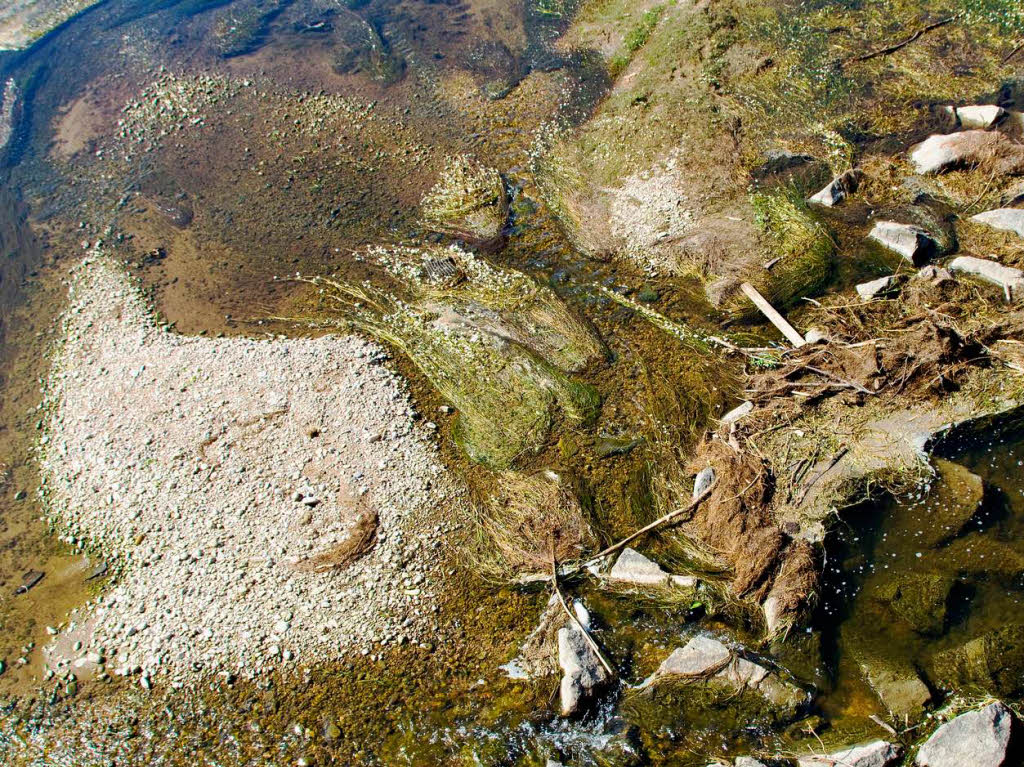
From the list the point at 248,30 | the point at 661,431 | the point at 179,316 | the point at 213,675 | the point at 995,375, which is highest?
the point at 248,30

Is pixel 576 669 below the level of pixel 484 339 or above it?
below

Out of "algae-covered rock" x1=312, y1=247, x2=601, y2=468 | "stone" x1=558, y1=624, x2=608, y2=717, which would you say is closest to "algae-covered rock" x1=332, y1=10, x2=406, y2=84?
"algae-covered rock" x1=312, y1=247, x2=601, y2=468

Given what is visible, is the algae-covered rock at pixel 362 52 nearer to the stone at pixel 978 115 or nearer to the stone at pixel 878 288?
the stone at pixel 878 288

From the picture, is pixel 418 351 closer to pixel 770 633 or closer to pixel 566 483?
pixel 566 483

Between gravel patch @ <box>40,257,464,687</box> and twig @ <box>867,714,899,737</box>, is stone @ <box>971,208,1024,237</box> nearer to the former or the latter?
twig @ <box>867,714,899,737</box>

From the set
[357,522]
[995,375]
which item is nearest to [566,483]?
[357,522]

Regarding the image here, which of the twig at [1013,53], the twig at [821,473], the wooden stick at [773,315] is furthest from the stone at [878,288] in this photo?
the twig at [1013,53]

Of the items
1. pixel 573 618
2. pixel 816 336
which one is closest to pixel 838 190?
pixel 816 336

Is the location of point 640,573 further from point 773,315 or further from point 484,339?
point 773,315
